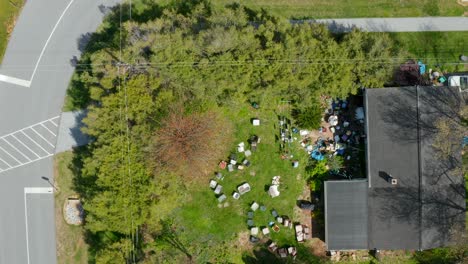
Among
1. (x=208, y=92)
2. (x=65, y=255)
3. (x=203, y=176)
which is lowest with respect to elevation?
(x=65, y=255)

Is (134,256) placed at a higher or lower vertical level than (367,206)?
lower

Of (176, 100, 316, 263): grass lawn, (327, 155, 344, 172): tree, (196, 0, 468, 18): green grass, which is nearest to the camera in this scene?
(327, 155, 344, 172): tree

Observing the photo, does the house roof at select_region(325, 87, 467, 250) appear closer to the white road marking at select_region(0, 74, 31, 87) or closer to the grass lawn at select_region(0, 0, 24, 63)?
the white road marking at select_region(0, 74, 31, 87)

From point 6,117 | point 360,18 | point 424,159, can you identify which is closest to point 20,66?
point 6,117

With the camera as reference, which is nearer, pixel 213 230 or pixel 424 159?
pixel 424 159

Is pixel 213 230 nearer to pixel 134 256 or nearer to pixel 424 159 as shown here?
pixel 134 256

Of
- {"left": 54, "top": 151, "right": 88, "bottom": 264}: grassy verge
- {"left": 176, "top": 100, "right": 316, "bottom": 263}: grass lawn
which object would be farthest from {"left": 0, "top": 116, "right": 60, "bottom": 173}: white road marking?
{"left": 176, "top": 100, "right": 316, "bottom": 263}: grass lawn
